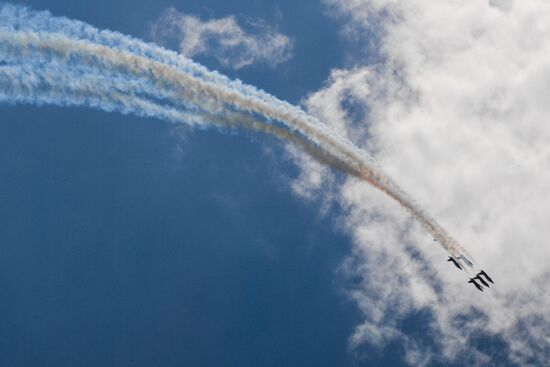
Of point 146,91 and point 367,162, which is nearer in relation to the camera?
point 146,91

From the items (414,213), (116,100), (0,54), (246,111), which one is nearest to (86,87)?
(116,100)

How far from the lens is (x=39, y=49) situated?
195 feet

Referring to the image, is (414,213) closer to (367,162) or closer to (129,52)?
(367,162)

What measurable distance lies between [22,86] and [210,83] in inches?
566

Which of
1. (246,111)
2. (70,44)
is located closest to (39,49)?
(70,44)

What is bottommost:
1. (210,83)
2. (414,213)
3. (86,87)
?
(414,213)

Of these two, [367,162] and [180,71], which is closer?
[180,71]

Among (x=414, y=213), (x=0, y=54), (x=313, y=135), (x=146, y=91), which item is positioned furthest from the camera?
(x=414, y=213)

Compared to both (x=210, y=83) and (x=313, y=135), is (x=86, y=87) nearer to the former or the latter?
(x=210, y=83)

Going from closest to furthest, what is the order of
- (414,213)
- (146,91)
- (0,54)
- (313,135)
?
(0,54)
(146,91)
(313,135)
(414,213)

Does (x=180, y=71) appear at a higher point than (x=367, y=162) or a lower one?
higher

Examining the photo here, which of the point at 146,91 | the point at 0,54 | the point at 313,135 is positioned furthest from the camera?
the point at 313,135

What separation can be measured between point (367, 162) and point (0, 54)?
1206 inches

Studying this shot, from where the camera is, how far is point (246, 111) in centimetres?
6550
